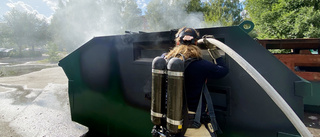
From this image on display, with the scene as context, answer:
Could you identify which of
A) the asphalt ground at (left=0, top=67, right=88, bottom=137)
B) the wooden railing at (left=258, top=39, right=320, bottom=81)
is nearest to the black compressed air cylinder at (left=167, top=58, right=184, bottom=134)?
the asphalt ground at (left=0, top=67, right=88, bottom=137)

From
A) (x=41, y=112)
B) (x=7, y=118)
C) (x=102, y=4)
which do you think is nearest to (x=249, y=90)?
(x=41, y=112)

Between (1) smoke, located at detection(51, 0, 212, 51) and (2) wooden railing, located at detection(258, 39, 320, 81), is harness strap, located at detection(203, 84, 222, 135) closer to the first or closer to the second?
(2) wooden railing, located at detection(258, 39, 320, 81)

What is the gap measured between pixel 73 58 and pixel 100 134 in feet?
3.77

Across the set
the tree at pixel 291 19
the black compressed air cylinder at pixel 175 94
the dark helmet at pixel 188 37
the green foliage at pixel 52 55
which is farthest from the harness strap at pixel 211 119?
the green foliage at pixel 52 55

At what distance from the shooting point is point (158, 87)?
124 cm

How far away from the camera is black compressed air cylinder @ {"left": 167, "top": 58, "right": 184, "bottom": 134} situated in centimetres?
113

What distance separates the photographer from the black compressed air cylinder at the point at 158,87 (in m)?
1.23

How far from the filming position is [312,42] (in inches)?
104

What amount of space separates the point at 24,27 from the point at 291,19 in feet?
109

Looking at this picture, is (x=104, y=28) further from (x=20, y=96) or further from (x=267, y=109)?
(x=267, y=109)

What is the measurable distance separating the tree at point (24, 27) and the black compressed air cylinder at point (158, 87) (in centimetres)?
3188

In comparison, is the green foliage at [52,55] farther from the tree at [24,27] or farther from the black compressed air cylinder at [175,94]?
the black compressed air cylinder at [175,94]

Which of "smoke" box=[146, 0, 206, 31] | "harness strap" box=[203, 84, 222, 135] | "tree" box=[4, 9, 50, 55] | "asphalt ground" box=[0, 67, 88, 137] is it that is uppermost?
"tree" box=[4, 9, 50, 55]

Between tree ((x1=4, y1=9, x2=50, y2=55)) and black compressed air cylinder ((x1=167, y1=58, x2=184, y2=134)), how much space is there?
3202 centimetres
